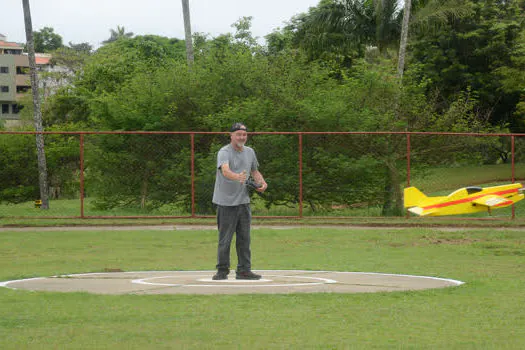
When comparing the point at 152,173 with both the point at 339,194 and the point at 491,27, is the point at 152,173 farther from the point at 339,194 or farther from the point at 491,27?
the point at 491,27

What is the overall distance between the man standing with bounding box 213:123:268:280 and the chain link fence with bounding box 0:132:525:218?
13.2m

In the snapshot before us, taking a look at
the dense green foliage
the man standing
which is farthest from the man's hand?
the dense green foliage

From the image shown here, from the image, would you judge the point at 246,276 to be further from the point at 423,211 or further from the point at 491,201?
the point at 423,211

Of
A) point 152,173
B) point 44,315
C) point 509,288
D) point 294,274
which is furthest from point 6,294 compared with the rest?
point 152,173

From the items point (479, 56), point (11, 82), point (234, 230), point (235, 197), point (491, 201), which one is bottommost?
point (234, 230)

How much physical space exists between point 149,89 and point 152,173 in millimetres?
3284

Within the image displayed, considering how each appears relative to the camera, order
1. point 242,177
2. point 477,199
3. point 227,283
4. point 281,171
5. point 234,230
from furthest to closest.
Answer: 1. point 281,171
2. point 477,199
3. point 234,230
4. point 227,283
5. point 242,177

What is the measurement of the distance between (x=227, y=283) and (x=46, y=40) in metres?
174

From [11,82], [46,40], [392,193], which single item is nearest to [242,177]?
[392,193]

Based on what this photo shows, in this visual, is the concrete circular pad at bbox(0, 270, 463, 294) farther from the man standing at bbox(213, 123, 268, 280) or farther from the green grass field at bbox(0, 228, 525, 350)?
the green grass field at bbox(0, 228, 525, 350)

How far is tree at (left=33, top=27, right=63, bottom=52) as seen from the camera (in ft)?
577

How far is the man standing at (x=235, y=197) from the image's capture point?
1134cm

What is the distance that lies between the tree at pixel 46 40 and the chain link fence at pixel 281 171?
15376 cm

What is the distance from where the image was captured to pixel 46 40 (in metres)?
179
